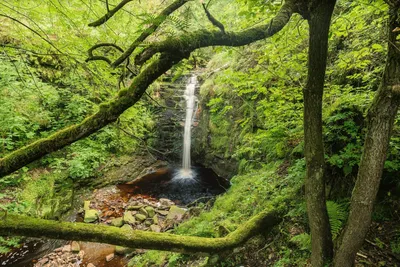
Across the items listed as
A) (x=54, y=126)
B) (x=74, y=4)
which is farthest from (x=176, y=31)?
(x=54, y=126)

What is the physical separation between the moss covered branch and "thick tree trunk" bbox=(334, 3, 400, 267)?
1.36 meters

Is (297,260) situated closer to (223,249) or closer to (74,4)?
(223,249)

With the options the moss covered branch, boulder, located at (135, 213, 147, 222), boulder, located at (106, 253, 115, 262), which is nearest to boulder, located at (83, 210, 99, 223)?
boulder, located at (135, 213, 147, 222)

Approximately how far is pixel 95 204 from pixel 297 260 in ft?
21.6

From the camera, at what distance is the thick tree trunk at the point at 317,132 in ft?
6.34

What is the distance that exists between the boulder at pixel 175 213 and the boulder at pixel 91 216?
2159 millimetres

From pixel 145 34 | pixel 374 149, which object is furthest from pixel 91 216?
pixel 374 149

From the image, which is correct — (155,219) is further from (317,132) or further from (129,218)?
(317,132)

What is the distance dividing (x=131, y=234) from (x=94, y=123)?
5.46 ft

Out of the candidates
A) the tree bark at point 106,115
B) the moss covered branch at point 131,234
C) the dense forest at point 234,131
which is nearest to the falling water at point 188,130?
the dense forest at point 234,131

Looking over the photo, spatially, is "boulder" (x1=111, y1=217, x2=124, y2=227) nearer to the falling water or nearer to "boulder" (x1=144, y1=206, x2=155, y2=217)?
"boulder" (x1=144, y1=206, x2=155, y2=217)

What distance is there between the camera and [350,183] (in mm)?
2932

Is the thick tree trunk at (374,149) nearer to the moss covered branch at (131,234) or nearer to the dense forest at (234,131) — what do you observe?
the dense forest at (234,131)

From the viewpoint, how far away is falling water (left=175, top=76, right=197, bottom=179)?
1063 cm
